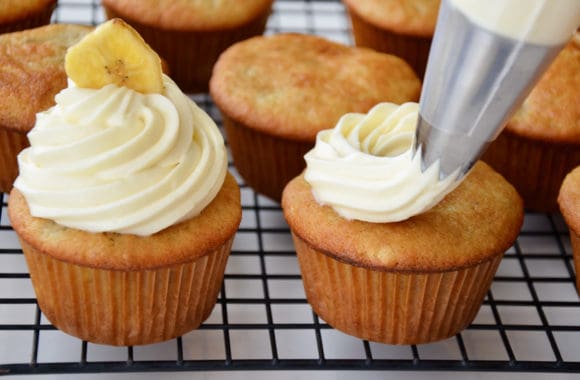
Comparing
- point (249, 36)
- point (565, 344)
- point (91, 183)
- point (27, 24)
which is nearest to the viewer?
point (91, 183)

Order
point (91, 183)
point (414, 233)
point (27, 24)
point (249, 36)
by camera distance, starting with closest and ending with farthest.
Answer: point (91, 183), point (414, 233), point (27, 24), point (249, 36)

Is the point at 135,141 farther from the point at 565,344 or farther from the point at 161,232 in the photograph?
the point at 565,344

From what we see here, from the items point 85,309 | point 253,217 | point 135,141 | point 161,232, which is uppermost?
point 135,141

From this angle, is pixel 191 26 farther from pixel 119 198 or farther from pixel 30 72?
pixel 119 198

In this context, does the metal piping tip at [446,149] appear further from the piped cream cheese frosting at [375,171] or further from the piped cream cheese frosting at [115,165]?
the piped cream cheese frosting at [115,165]

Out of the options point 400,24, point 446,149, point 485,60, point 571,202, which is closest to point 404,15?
point 400,24

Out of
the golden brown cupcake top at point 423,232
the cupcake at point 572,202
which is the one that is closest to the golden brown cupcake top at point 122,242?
the golden brown cupcake top at point 423,232

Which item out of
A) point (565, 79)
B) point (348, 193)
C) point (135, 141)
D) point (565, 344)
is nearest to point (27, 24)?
point (135, 141)

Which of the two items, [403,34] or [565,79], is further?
[403,34]
